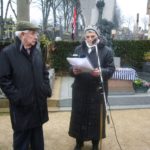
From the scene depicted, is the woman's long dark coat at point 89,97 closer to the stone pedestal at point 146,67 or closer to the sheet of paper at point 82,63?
the sheet of paper at point 82,63

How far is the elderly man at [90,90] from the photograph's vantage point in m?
4.24

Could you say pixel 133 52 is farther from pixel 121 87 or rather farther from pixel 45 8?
pixel 45 8

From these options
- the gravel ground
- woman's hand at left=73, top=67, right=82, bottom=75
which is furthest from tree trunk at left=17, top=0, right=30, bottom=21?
woman's hand at left=73, top=67, right=82, bottom=75

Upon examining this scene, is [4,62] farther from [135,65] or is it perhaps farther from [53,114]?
[135,65]

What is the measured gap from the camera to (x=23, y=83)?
11.8 ft

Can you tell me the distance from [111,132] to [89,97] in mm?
1447

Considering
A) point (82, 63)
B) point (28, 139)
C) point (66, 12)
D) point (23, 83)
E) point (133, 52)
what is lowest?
point (28, 139)

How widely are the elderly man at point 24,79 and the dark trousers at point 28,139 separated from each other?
8cm

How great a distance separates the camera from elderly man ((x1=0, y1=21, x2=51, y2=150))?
356cm

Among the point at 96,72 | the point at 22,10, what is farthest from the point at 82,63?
the point at 22,10

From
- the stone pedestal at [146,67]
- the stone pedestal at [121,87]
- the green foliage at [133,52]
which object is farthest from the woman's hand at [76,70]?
the green foliage at [133,52]

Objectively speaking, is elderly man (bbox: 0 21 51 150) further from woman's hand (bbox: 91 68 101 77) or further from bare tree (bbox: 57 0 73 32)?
bare tree (bbox: 57 0 73 32)

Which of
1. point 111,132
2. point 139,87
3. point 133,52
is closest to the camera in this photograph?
point 111,132

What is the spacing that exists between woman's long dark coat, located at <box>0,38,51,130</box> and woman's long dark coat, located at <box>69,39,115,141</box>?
744mm
